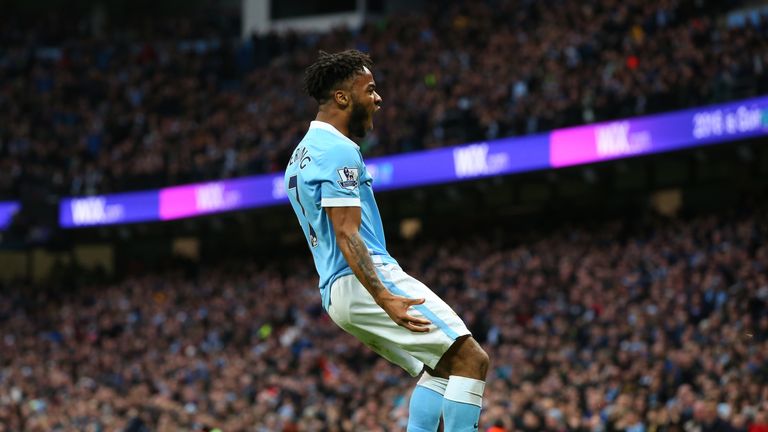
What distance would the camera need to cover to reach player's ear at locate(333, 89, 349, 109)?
5.72 metres

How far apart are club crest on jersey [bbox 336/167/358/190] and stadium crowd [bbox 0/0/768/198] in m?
14.9

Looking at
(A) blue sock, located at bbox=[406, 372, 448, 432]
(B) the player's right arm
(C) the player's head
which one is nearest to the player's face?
(C) the player's head

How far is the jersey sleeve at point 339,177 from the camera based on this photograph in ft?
17.9

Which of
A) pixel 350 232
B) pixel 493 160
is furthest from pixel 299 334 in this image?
pixel 350 232

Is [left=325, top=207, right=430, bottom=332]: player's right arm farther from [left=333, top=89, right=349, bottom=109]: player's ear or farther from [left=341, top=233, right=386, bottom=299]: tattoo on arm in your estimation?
[left=333, top=89, right=349, bottom=109]: player's ear

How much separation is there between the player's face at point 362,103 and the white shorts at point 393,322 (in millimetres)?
697

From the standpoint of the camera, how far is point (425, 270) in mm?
23875

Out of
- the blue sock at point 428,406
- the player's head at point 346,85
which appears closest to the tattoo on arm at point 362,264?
the blue sock at point 428,406

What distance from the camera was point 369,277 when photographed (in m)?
5.35

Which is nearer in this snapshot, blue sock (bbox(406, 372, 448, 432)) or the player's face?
blue sock (bbox(406, 372, 448, 432))

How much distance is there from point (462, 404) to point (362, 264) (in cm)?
77

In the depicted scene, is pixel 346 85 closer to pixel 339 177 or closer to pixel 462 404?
pixel 339 177

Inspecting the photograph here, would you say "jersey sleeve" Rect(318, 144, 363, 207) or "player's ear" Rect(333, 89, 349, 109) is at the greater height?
"player's ear" Rect(333, 89, 349, 109)

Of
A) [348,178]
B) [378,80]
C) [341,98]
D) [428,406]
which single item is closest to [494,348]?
[378,80]
